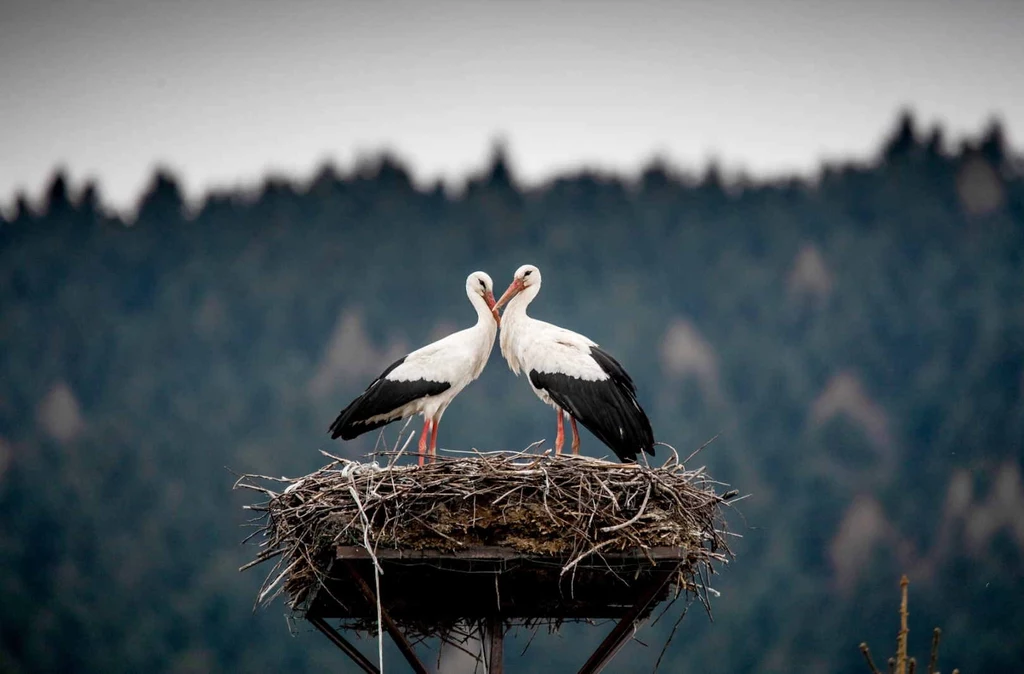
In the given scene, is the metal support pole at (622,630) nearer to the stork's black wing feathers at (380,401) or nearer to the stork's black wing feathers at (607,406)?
the stork's black wing feathers at (607,406)

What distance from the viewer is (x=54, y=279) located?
29547 mm

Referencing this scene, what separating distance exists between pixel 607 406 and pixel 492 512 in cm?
167

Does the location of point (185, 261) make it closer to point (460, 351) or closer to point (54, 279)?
point (54, 279)

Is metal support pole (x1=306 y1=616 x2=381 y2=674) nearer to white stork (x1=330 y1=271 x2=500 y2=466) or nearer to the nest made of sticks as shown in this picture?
the nest made of sticks

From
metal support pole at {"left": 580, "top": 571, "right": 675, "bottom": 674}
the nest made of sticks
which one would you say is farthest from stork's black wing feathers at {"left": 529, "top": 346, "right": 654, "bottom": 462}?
metal support pole at {"left": 580, "top": 571, "right": 675, "bottom": 674}

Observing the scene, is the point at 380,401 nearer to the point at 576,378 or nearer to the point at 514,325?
the point at 514,325

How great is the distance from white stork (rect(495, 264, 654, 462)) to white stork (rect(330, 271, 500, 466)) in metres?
0.25

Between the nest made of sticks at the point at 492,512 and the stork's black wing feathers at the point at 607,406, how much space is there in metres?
0.78

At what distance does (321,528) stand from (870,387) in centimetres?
1972

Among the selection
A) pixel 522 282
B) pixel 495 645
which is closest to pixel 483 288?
pixel 522 282

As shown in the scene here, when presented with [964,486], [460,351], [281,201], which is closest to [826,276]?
[964,486]

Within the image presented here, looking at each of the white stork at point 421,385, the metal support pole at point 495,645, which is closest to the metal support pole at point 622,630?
the metal support pole at point 495,645

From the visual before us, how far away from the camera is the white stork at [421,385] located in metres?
9.29

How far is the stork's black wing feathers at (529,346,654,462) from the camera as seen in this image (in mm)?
8578
